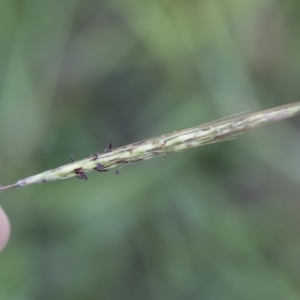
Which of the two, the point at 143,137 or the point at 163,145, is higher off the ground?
the point at 143,137

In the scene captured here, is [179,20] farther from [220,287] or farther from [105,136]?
[220,287]

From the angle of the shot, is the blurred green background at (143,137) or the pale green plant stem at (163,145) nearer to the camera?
the pale green plant stem at (163,145)

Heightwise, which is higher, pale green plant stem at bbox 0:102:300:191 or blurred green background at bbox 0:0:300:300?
blurred green background at bbox 0:0:300:300

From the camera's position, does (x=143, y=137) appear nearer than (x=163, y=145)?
No

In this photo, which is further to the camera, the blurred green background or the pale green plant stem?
the blurred green background
